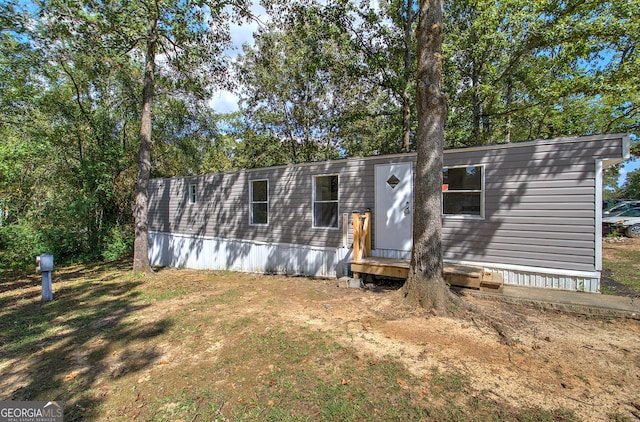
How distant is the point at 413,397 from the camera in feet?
7.55

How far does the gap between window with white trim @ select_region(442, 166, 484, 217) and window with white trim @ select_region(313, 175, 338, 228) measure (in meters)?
2.64

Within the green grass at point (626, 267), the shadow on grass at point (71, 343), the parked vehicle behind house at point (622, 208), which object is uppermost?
the parked vehicle behind house at point (622, 208)

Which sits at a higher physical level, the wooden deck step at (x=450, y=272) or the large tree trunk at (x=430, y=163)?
the large tree trunk at (x=430, y=163)

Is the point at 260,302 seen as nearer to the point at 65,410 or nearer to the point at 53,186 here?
the point at 65,410

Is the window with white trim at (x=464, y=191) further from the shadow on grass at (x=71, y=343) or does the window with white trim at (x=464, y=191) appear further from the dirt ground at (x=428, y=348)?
the shadow on grass at (x=71, y=343)

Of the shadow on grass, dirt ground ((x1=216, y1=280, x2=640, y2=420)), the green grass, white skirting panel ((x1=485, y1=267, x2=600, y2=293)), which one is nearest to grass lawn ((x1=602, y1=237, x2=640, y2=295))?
the green grass

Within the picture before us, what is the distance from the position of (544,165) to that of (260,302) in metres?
5.34

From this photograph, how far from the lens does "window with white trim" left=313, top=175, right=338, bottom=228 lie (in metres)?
7.41

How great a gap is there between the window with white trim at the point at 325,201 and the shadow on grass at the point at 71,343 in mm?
4279

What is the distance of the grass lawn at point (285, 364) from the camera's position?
221 cm

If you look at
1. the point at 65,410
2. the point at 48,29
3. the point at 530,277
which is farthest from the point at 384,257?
the point at 48,29

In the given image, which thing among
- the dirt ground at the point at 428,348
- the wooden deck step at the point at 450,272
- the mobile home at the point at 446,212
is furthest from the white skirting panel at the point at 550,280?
the dirt ground at the point at 428,348

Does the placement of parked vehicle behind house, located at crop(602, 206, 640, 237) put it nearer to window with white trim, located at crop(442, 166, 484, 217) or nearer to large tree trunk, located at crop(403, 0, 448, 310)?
window with white trim, located at crop(442, 166, 484, 217)

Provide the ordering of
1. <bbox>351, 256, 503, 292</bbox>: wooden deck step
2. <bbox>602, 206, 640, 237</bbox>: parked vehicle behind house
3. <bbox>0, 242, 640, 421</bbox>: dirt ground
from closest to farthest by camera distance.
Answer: <bbox>0, 242, 640, 421</bbox>: dirt ground → <bbox>351, 256, 503, 292</bbox>: wooden deck step → <bbox>602, 206, 640, 237</bbox>: parked vehicle behind house
